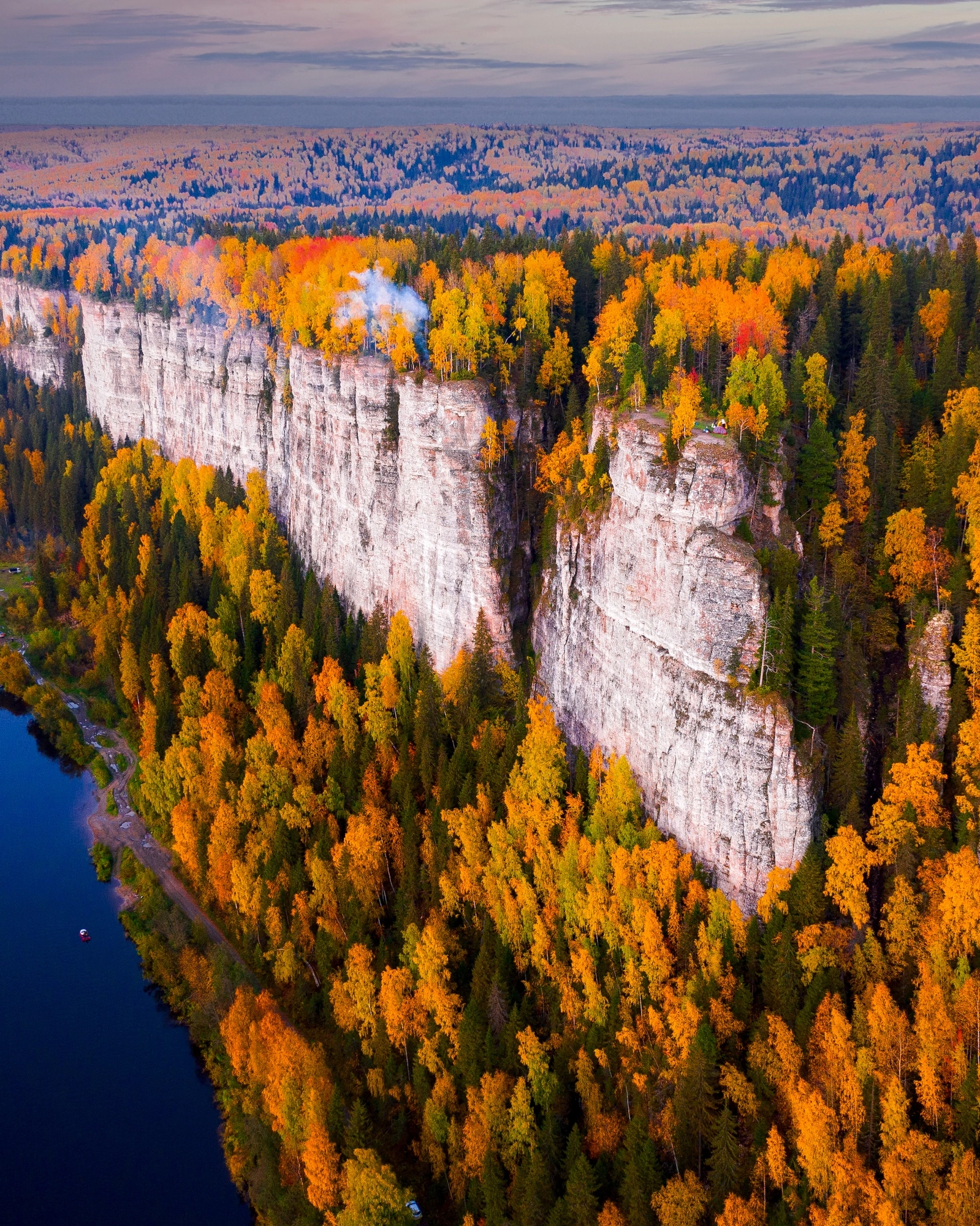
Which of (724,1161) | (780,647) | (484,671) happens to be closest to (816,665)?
(780,647)

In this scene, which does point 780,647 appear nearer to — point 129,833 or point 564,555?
point 564,555

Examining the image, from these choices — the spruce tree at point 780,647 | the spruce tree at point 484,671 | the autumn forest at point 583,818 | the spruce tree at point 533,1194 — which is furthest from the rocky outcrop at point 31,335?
the spruce tree at point 533,1194

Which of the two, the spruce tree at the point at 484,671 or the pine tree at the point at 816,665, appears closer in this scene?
the pine tree at the point at 816,665

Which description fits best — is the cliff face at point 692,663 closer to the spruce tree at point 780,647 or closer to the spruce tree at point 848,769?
the spruce tree at point 780,647

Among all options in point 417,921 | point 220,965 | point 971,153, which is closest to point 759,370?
point 417,921

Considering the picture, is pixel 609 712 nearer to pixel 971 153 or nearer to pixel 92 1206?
pixel 92 1206

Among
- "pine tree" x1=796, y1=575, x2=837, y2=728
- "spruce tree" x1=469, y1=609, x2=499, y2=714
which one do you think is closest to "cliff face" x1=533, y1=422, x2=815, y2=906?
"pine tree" x1=796, y1=575, x2=837, y2=728
